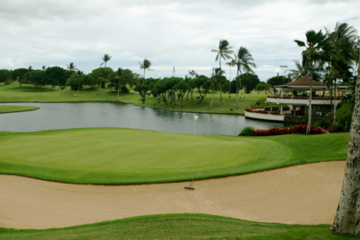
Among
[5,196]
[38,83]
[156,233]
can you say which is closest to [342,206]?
[156,233]

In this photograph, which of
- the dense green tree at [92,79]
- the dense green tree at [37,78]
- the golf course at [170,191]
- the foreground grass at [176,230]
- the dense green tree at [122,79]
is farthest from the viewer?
the dense green tree at [37,78]

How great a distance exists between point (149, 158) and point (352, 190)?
42.9ft

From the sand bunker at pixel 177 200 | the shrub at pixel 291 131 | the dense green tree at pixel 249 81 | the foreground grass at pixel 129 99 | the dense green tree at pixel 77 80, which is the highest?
the dense green tree at pixel 249 81

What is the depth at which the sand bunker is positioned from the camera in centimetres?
1124

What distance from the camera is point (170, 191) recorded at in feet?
45.9

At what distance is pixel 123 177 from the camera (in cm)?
1545

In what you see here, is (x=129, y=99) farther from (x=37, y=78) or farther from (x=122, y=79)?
(x=37, y=78)

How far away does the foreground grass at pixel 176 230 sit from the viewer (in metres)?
7.79

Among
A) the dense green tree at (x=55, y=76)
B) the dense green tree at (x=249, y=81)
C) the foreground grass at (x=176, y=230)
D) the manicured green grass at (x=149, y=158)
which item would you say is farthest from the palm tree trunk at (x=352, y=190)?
the dense green tree at (x=249, y=81)

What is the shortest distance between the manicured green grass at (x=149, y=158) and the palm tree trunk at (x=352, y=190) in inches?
339

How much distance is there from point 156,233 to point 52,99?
10772 centimetres

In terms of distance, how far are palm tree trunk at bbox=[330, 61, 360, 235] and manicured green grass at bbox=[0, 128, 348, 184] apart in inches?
339

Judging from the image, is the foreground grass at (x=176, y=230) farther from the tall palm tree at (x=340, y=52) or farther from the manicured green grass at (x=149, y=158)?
the tall palm tree at (x=340, y=52)

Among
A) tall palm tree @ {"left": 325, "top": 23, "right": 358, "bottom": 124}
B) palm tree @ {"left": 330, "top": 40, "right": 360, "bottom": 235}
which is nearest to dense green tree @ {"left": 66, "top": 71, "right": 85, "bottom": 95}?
tall palm tree @ {"left": 325, "top": 23, "right": 358, "bottom": 124}
